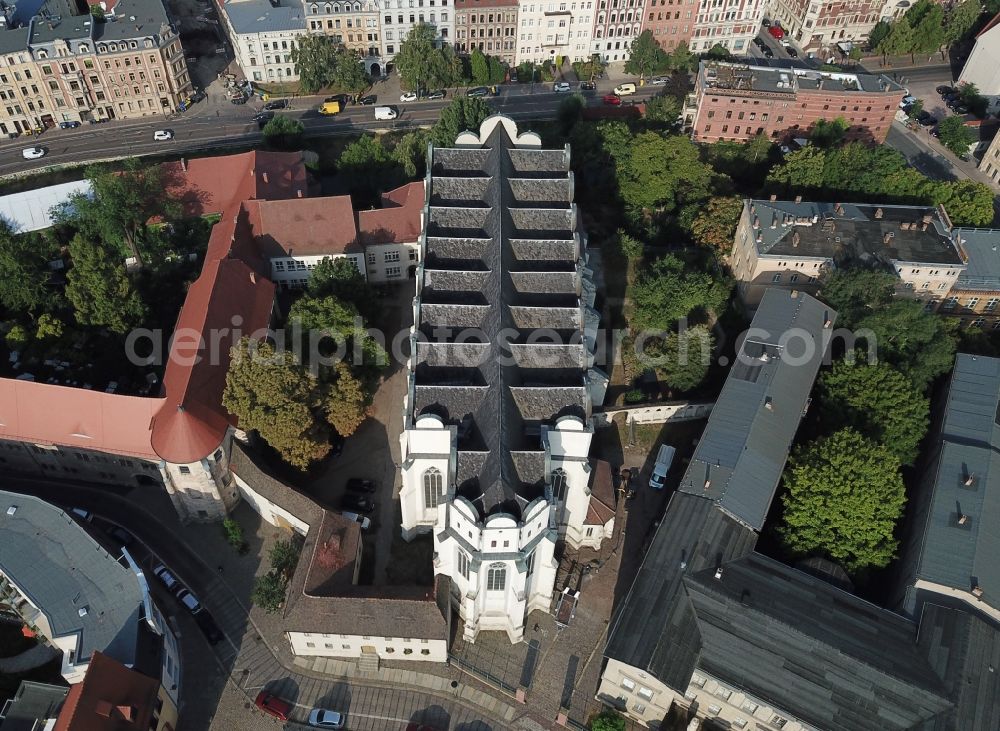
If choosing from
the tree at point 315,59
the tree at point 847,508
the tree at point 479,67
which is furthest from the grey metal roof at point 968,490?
the tree at point 315,59

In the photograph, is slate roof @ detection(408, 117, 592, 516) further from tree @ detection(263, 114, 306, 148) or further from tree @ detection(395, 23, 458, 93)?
tree @ detection(395, 23, 458, 93)

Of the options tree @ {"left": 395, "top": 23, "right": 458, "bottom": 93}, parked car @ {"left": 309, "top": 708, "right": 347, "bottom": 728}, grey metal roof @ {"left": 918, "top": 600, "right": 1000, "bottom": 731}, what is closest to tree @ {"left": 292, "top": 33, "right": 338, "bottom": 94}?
Result: tree @ {"left": 395, "top": 23, "right": 458, "bottom": 93}

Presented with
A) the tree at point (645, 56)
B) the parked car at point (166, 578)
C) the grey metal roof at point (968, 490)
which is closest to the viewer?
the grey metal roof at point (968, 490)

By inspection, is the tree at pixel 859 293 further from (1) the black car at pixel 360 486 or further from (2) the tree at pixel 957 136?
(2) the tree at pixel 957 136

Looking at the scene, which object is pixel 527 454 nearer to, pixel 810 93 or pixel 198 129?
pixel 810 93

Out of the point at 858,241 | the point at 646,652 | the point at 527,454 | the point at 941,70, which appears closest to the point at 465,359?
the point at 527,454
